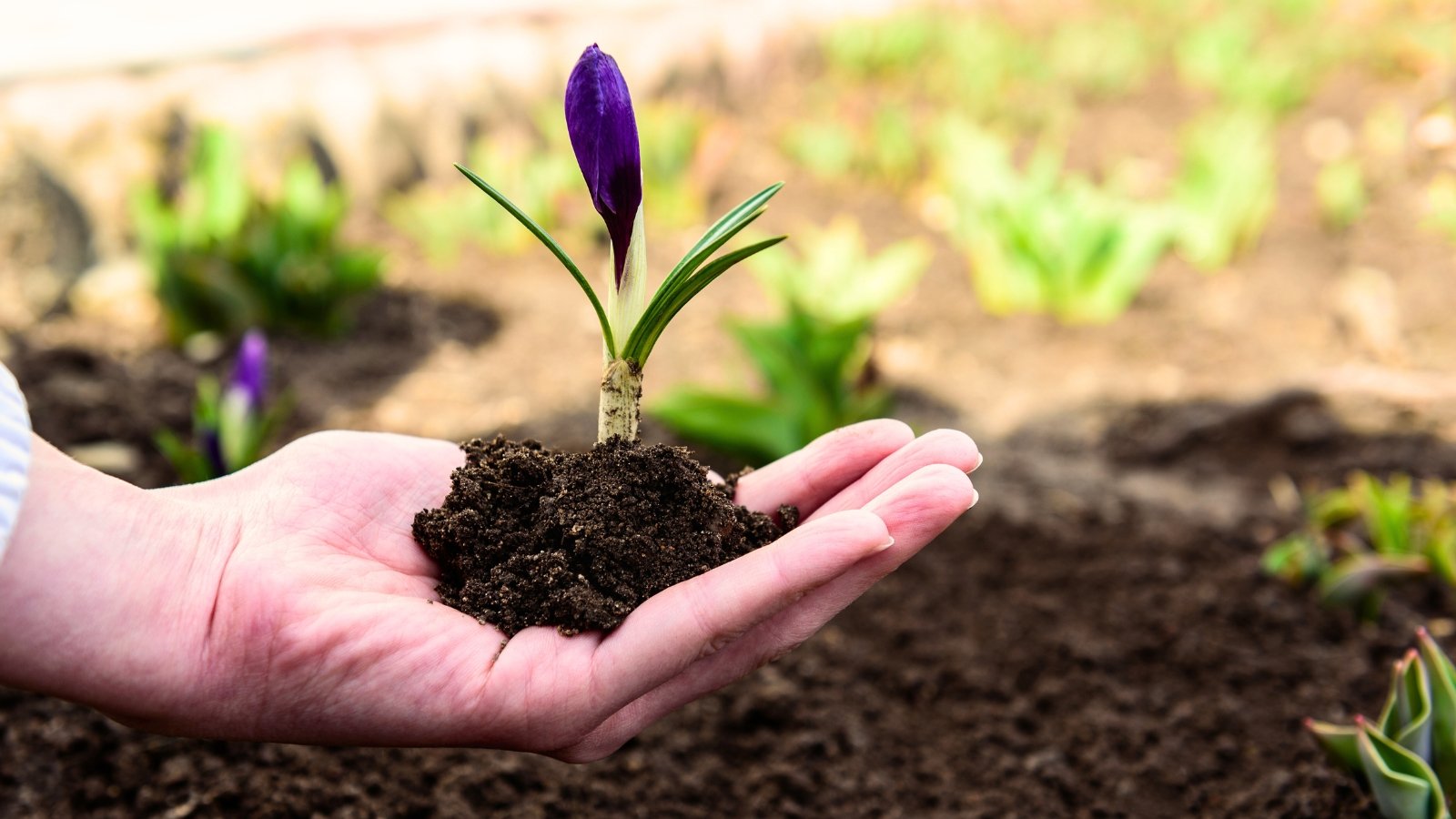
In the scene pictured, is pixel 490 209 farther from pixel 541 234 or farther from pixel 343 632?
pixel 343 632

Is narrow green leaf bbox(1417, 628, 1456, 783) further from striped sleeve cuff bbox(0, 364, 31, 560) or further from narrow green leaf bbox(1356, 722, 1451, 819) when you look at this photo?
striped sleeve cuff bbox(0, 364, 31, 560)

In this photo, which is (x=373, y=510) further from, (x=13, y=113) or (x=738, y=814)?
(x=13, y=113)

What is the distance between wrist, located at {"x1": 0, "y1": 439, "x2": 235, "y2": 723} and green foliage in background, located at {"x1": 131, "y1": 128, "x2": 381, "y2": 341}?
2364 mm

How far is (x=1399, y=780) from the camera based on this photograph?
1.49 meters

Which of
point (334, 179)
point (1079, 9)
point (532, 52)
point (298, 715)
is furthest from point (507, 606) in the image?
point (1079, 9)

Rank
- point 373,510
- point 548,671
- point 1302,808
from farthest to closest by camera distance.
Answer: point 1302,808 < point 373,510 < point 548,671

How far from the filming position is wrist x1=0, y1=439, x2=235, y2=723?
1280 mm

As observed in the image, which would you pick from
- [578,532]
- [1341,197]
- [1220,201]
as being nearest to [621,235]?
[578,532]

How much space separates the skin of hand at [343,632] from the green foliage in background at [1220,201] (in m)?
3.70

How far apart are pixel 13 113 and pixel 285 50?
138 centimetres

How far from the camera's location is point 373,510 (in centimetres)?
159

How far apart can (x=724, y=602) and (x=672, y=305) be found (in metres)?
0.42

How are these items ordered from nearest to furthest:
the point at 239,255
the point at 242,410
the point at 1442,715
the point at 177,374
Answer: the point at 1442,715, the point at 242,410, the point at 177,374, the point at 239,255

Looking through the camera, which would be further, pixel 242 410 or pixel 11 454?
pixel 242 410
